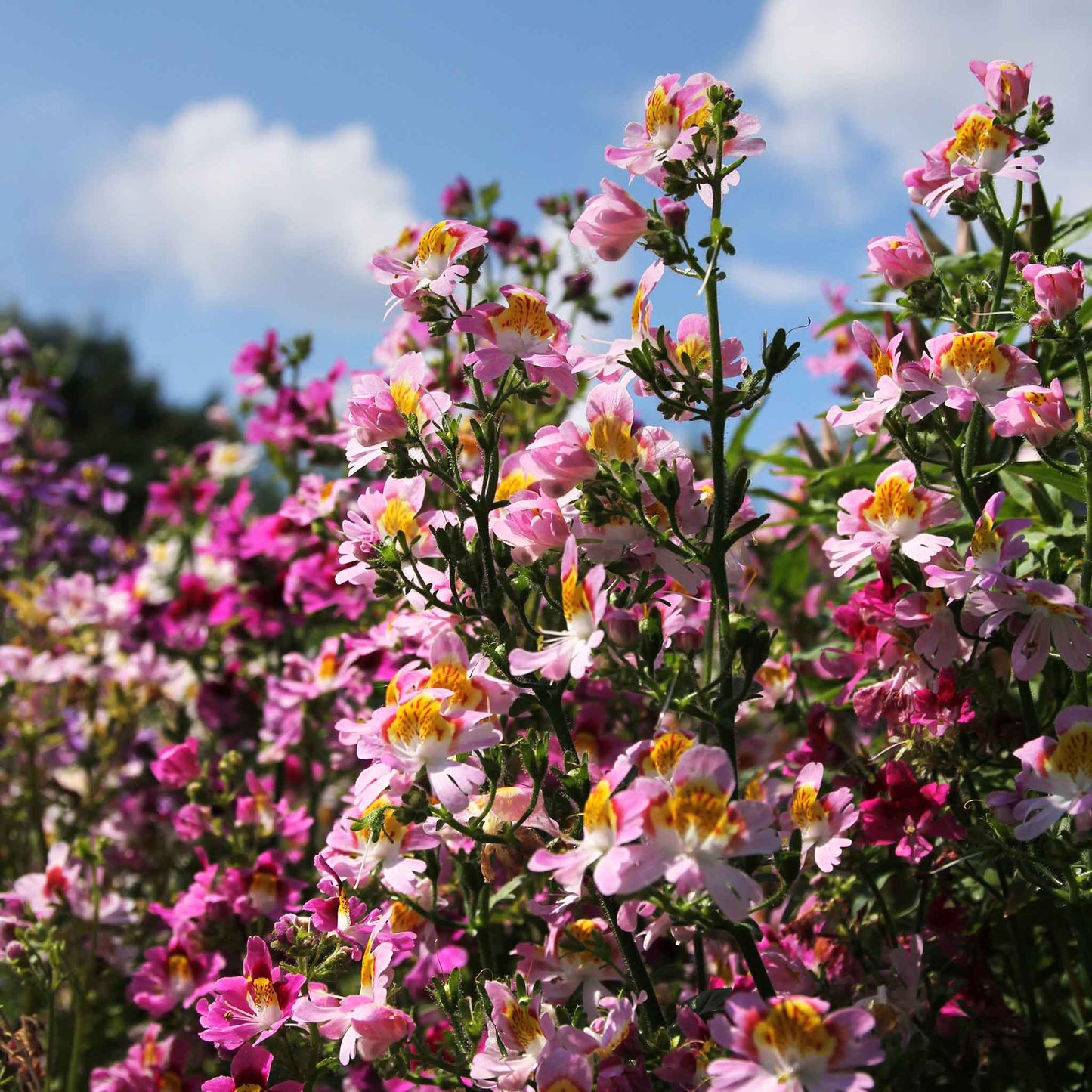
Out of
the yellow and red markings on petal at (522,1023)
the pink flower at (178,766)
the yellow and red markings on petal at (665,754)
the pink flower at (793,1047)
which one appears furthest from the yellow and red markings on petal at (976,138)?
the pink flower at (178,766)

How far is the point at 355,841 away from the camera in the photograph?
1572mm

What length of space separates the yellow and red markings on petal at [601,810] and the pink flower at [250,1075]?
63cm

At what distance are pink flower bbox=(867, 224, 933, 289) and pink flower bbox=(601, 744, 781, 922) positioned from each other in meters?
0.90

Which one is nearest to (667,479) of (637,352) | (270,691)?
(637,352)

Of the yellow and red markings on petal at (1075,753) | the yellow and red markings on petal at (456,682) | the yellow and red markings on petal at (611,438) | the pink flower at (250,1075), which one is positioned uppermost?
the yellow and red markings on petal at (611,438)

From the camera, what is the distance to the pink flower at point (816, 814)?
1.51 m

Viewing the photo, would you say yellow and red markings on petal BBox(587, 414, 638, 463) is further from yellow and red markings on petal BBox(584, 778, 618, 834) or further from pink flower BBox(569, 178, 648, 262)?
yellow and red markings on petal BBox(584, 778, 618, 834)

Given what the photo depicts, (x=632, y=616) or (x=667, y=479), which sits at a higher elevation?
(x=667, y=479)

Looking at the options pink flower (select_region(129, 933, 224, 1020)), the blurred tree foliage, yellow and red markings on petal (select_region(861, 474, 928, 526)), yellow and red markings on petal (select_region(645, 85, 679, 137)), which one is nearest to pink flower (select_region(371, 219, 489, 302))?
yellow and red markings on petal (select_region(645, 85, 679, 137))

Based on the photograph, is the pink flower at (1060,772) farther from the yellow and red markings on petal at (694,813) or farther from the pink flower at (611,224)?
the pink flower at (611,224)

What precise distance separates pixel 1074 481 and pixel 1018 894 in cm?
66

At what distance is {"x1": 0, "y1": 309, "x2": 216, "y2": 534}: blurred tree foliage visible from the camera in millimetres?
23547

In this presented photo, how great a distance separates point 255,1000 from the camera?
59.0 inches

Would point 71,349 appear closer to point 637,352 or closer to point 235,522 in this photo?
point 235,522
